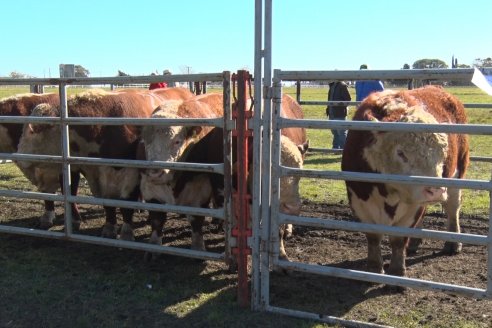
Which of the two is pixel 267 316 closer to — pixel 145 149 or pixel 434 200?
pixel 434 200

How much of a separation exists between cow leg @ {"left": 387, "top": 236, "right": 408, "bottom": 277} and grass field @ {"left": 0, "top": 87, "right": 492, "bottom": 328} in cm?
38

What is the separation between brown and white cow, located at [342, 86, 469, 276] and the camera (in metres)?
4.21

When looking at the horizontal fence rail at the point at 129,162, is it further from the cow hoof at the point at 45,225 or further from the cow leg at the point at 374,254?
the cow leg at the point at 374,254

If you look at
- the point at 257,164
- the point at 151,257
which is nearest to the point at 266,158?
the point at 257,164

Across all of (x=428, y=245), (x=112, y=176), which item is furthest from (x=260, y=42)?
(x=428, y=245)

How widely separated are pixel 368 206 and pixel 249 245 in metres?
1.22

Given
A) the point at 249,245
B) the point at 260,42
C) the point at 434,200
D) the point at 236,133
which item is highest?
the point at 260,42

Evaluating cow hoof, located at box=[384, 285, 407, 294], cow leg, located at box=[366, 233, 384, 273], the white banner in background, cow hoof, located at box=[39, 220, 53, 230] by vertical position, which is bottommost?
cow hoof, located at box=[39, 220, 53, 230]

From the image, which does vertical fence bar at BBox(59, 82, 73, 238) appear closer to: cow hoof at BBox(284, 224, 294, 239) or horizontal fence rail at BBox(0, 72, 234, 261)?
horizontal fence rail at BBox(0, 72, 234, 261)

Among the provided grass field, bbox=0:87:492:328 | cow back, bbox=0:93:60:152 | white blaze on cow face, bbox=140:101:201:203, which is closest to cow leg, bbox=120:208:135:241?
grass field, bbox=0:87:492:328

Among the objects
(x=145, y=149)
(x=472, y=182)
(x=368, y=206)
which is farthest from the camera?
(x=145, y=149)

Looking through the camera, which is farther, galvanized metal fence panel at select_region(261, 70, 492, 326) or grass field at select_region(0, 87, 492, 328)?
grass field at select_region(0, 87, 492, 328)

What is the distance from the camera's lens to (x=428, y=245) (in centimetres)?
626

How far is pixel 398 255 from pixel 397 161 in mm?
1027
